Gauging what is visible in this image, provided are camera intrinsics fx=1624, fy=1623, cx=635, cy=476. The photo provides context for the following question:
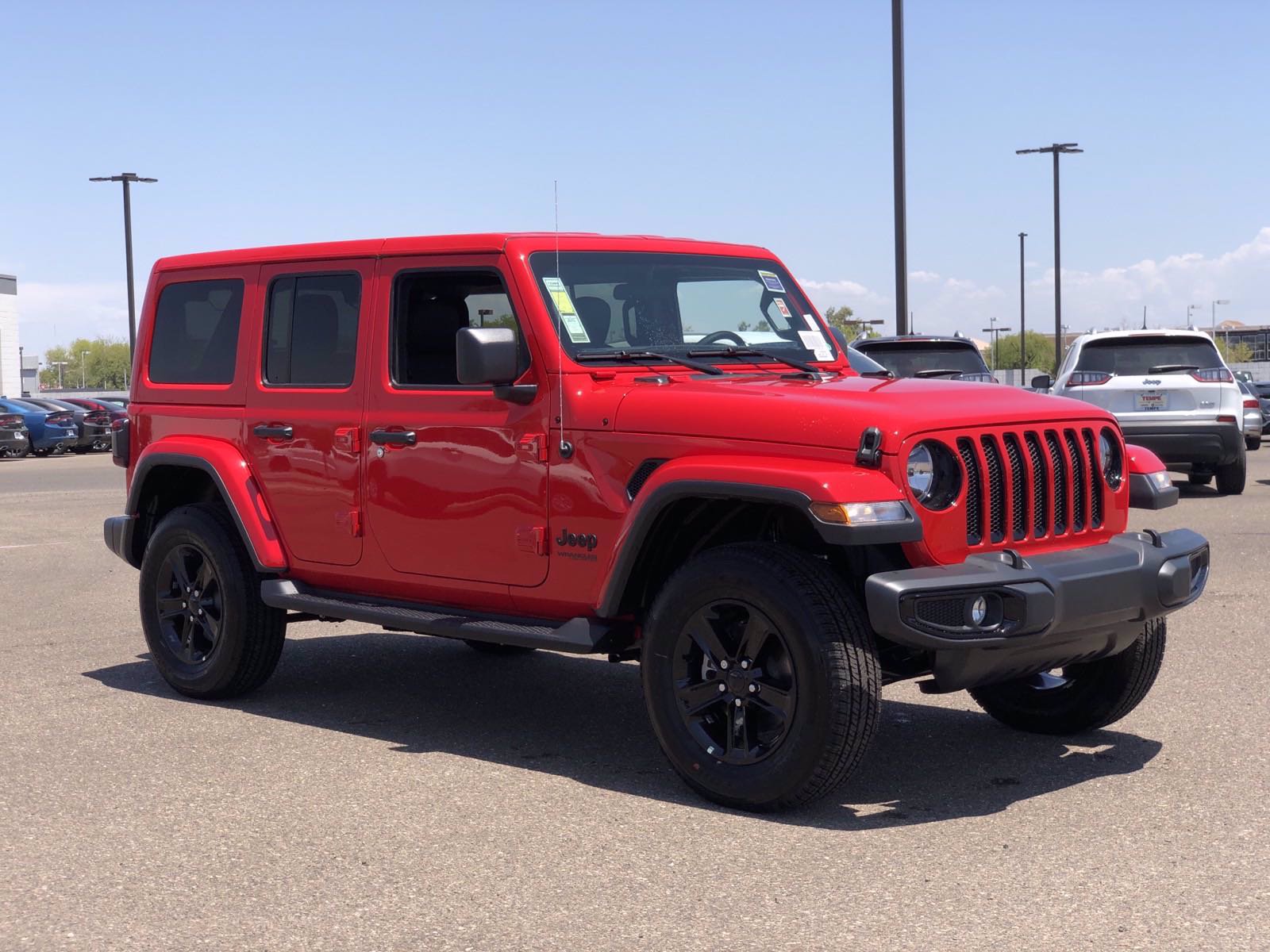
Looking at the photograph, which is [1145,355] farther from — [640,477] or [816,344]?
[640,477]

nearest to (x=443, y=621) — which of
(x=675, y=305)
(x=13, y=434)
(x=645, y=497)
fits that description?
(x=645, y=497)

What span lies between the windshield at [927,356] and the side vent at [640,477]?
10.6m

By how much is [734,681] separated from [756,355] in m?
1.62

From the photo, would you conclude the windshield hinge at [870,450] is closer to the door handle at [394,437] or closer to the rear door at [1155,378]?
the door handle at [394,437]

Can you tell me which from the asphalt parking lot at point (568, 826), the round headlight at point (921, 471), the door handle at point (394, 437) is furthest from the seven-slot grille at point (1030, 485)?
the door handle at point (394, 437)

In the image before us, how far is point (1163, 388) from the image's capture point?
17.1 m

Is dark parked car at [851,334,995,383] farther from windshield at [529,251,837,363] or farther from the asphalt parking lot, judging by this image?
windshield at [529,251,837,363]

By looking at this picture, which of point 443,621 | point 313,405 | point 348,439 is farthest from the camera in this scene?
point 313,405

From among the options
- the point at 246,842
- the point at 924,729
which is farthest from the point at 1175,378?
the point at 246,842

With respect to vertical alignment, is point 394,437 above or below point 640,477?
above

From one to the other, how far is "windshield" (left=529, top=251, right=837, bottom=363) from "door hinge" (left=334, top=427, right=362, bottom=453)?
3.47 ft

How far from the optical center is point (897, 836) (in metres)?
5.05

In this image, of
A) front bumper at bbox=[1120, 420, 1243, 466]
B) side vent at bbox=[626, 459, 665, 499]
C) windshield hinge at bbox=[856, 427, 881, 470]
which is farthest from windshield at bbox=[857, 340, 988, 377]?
windshield hinge at bbox=[856, 427, 881, 470]

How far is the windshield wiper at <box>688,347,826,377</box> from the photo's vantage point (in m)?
6.37
